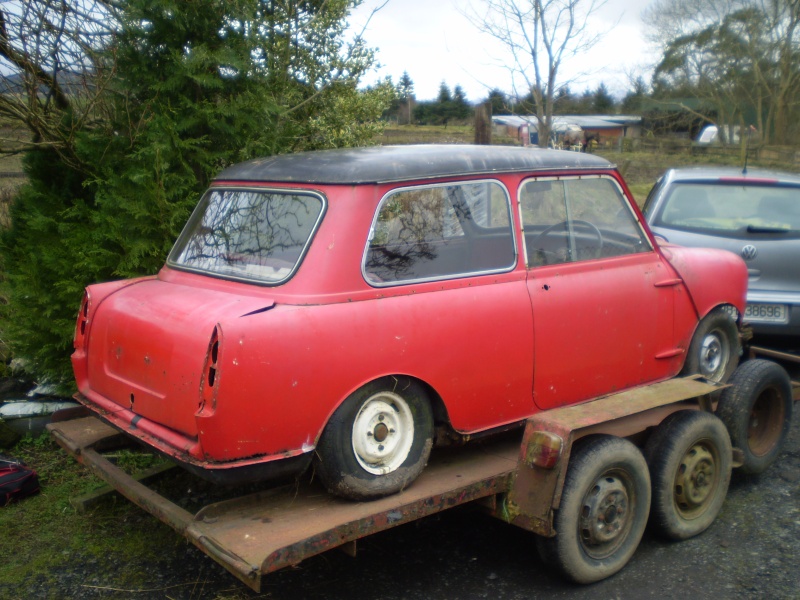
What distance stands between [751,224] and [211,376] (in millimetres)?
5378

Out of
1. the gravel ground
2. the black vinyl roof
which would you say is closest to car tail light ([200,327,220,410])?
the black vinyl roof

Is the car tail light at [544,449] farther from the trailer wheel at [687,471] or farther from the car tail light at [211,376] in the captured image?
the car tail light at [211,376]

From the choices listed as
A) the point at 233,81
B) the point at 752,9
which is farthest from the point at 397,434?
the point at 752,9

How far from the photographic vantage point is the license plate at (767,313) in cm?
658

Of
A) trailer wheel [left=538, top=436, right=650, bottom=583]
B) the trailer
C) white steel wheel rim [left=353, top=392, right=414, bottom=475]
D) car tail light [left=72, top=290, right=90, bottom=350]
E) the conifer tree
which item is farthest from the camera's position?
the conifer tree

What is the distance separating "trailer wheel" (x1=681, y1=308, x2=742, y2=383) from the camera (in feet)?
16.0

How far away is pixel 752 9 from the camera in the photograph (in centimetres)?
2905

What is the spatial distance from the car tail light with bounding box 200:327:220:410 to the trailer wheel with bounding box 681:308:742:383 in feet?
9.84

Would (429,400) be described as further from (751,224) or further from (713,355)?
(751,224)

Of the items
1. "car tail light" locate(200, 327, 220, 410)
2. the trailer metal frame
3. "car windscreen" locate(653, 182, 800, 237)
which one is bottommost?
the trailer metal frame

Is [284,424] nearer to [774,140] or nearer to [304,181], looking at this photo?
[304,181]

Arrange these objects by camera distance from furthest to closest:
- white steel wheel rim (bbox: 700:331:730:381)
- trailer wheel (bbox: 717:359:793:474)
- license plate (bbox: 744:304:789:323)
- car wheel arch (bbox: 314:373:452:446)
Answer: license plate (bbox: 744:304:789:323) < white steel wheel rim (bbox: 700:331:730:381) < trailer wheel (bbox: 717:359:793:474) < car wheel arch (bbox: 314:373:452:446)

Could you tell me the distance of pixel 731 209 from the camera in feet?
23.0

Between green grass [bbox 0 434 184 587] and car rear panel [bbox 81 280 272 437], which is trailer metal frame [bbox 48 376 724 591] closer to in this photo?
car rear panel [bbox 81 280 272 437]
